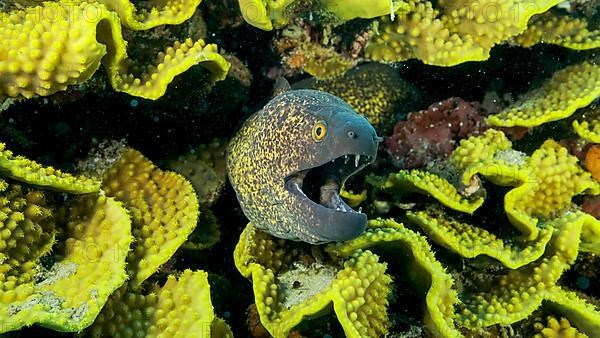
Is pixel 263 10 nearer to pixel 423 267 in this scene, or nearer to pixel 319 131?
pixel 319 131

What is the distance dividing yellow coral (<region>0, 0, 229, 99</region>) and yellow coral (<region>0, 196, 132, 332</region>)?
585 mm

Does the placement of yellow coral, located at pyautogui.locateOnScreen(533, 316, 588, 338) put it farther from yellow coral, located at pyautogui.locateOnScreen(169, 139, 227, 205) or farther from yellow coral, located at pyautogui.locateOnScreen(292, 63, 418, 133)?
yellow coral, located at pyautogui.locateOnScreen(169, 139, 227, 205)

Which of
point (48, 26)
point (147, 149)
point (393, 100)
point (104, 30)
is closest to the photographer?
point (48, 26)

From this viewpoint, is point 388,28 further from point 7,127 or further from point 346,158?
point 7,127

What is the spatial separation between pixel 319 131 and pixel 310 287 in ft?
2.79

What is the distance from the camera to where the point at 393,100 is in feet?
11.4

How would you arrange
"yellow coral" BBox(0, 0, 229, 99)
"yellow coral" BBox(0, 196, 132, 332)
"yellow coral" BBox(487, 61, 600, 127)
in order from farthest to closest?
"yellow coral" BBox(487, 61, 600, 127) → "yellow coral" BBox(0, 0, 229, 99) → "yellow coral" BBox(0, 196, 132, 332)

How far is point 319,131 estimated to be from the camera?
2.33 meters

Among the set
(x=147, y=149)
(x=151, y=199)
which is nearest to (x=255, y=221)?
(x=151, y=199)

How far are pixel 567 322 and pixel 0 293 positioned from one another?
2.71 meters

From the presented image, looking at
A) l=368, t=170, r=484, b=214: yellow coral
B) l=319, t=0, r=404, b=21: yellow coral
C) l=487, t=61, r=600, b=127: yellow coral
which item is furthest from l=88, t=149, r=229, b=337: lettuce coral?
l=487, t=61, r=600, b=127: yellow coral

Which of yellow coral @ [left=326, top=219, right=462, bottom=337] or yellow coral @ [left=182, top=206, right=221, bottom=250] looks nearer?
yellow coral @ [left=326, top=219, right=462, bottom=337]

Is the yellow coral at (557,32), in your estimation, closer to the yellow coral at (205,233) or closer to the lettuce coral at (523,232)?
the lettuce coral at (523,232)

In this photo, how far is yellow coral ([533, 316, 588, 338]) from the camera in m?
2.69
